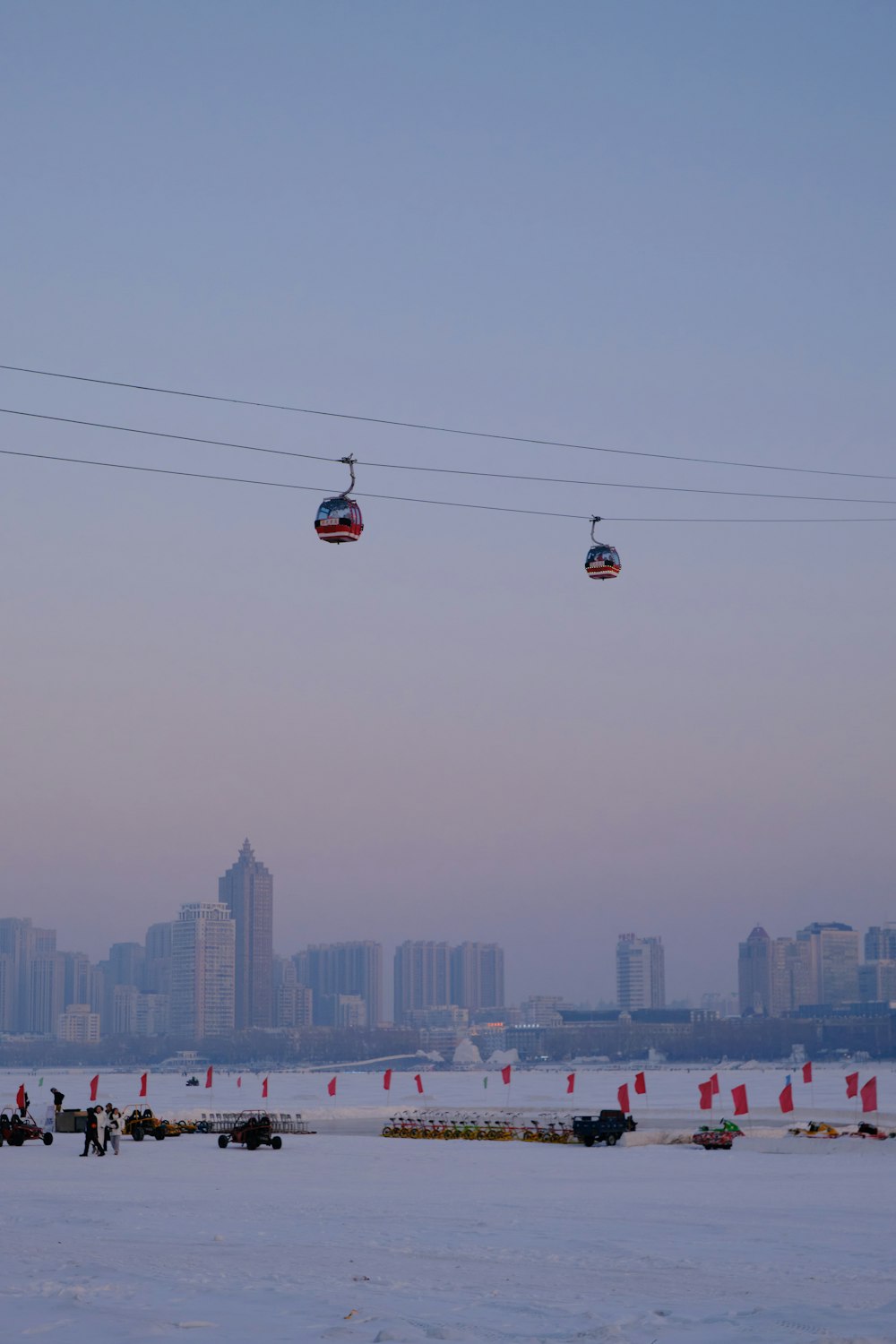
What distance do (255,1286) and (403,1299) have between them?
146cm

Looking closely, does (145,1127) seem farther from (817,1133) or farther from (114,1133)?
(817,1133)

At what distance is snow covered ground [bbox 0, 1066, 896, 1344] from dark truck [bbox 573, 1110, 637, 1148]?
8174 mm

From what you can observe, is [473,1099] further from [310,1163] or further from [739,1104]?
[310,1163]

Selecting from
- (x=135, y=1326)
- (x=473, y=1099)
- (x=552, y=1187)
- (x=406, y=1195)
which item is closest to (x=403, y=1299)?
(x=135, y=1326)

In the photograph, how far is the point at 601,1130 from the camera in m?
41.8

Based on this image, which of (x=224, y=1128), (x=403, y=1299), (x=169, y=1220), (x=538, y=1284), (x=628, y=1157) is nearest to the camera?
(x=403, y=1299)

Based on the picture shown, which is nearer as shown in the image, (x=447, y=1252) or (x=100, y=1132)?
(x=447, y=1252)

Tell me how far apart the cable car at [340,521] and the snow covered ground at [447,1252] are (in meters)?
10.2

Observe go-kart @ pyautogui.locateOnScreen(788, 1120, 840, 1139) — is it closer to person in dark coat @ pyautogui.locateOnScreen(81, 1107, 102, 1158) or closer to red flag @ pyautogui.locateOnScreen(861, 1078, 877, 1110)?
red flag @ pyautogui.locateOnScreen(861, 1078, 877, 1110)

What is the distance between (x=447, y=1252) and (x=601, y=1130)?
24.8 metres

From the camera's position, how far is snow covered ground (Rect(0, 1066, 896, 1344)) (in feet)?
43.8

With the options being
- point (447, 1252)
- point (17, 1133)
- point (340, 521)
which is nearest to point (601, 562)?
point (340, 521)

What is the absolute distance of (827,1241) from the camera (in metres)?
19.0

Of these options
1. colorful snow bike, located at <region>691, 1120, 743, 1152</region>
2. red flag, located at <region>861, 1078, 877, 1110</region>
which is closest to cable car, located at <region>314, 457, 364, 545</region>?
colorful snow bike, located at <region>691, 1120, 743, 1152</region>
